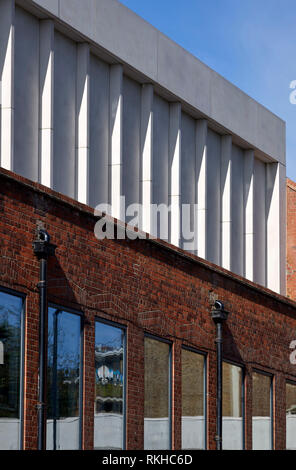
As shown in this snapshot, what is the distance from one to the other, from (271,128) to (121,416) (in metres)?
12.7

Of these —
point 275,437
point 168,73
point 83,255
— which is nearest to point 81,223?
point 83,255

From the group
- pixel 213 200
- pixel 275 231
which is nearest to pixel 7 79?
pixel 213 200

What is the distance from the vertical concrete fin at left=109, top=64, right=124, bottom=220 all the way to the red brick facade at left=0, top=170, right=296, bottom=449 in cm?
168

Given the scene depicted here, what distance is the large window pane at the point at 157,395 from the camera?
20.7 m

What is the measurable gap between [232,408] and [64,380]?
284 inches

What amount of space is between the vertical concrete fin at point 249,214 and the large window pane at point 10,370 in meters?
12.8

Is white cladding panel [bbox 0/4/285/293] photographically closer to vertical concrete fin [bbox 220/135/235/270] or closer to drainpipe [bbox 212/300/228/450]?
vertical concrete fin [bbox 220/135/235/270]

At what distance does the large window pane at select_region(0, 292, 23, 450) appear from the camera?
53.7ft

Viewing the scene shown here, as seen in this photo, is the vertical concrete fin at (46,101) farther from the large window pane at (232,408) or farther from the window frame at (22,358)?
the large window pane at (232,408)

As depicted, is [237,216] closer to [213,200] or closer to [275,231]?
[213,200]

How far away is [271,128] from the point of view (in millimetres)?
30375

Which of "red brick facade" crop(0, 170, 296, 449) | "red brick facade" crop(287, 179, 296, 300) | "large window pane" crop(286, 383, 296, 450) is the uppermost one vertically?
"red brick facade" crop(287, 179, 296, 300)

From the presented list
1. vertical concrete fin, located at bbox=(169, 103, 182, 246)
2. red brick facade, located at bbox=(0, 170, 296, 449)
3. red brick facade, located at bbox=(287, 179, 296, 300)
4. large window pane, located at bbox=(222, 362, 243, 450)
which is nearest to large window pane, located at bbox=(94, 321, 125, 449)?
red brick facade, located at bbox=(0, 170, 296, 449)

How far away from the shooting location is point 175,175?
993 inches
